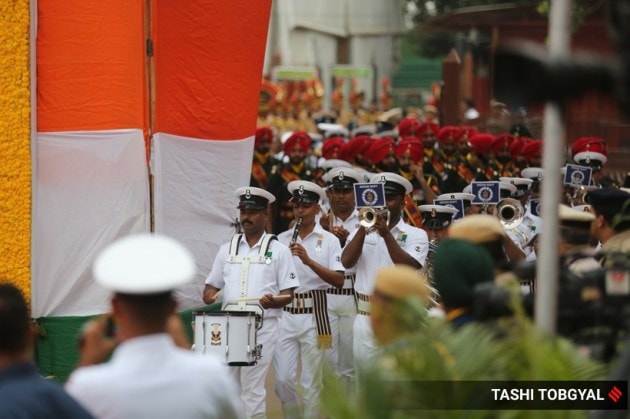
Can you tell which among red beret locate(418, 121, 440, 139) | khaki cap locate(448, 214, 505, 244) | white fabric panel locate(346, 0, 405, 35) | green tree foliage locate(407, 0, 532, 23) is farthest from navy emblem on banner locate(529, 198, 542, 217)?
white fabric panel locate(346, 0, 405, 35)

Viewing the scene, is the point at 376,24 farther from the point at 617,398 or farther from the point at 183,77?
the point at 617,398

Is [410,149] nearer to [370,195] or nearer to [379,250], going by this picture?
[370,195]

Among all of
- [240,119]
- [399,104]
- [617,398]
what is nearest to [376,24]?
[399,104]

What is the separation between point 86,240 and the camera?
12.0 metres

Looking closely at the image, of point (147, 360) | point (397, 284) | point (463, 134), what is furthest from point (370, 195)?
point (463, 134)

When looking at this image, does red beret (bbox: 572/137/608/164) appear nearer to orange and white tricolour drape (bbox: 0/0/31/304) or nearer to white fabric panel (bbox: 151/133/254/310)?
white fabric panel (bbox: 151/133/254/310)

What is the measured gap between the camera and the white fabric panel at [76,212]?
11922mm

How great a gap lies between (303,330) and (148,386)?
7.32 m

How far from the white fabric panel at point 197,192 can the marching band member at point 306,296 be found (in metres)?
0.66

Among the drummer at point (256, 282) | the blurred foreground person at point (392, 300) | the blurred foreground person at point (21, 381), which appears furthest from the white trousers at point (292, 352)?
the blurred foreground person at point (21, 381)

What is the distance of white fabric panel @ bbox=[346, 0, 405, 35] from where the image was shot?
197 feet

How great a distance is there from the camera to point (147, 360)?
4918mm

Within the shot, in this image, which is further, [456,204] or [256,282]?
[456,204]

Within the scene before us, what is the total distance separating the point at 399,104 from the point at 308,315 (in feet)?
141
